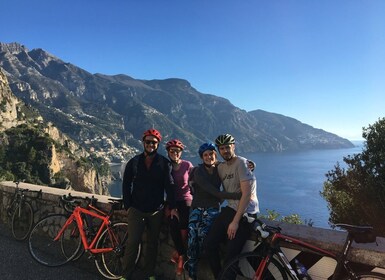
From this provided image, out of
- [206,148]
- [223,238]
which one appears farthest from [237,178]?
[223,238]

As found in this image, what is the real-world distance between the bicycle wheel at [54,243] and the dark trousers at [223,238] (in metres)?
2.67

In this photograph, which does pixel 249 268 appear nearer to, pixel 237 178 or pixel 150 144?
pixel 237 178

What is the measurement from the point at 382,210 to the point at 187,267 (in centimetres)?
1214

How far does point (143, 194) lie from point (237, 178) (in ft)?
4.89

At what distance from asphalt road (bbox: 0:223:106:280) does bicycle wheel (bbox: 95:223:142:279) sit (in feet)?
0.60

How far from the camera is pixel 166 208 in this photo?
5.05 meters

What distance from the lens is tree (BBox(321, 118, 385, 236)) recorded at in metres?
13.8

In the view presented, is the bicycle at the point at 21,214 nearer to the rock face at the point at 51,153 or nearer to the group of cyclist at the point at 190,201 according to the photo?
the group of cyclist at the point at 190,201

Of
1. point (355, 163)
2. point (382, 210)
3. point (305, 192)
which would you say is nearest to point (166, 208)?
point (382, 210)

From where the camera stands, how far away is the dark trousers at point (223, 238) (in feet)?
13.5

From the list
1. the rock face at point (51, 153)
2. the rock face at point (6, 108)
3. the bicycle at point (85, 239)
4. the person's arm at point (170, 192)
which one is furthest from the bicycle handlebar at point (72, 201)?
the rock face at point (6, 108)

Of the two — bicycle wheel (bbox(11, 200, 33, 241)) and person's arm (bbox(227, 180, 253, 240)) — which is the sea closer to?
bicycle wheel (bbox(11, 200, 33, 241))

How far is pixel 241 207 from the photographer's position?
3.95 meters

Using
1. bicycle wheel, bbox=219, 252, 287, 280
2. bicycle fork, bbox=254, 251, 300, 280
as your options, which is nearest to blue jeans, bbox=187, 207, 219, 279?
bicycle wheel, bbox=219, 252, 287, 280
